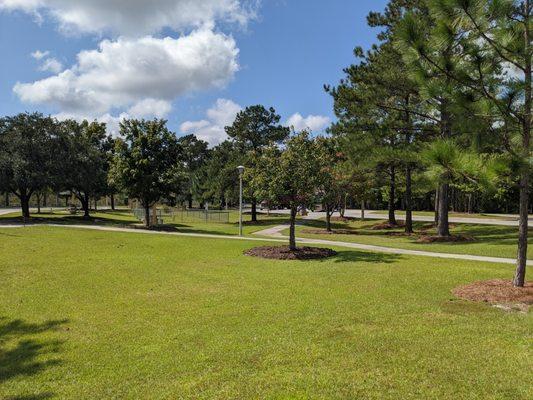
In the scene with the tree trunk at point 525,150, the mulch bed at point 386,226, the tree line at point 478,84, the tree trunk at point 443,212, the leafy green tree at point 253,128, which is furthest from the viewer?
the leafy green tree at point 253,128

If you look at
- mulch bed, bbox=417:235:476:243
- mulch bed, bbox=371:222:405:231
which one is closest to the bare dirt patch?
mulch bed, bbox=417:235:476:243

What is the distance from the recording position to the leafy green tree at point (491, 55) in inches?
295

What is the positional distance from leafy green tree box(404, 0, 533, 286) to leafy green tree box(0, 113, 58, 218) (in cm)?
2610

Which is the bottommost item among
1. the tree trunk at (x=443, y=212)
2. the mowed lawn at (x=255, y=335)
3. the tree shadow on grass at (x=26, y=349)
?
the tree shadow on grass at (x=26, y=349)

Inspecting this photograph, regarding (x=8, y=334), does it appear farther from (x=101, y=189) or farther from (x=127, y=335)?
(x=101, y=189)

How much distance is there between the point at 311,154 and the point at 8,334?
407 inches

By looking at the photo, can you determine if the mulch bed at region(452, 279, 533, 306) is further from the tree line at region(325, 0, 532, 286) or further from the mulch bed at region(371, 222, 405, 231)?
the mulch bed at region(371, 222, 405, 231)

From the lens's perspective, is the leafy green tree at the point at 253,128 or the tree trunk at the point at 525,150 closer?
the tree trunk at the point at 525,150

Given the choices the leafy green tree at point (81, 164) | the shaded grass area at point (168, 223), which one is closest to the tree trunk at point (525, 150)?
the shaded grass area at point (168, 223)

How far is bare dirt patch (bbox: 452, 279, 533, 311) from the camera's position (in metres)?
7.82

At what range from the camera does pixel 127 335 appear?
245 inches

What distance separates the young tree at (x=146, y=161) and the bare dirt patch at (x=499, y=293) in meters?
19.3

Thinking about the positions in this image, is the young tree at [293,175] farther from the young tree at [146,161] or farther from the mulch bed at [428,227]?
the mulch bed at [428,227]

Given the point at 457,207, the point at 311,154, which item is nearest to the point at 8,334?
the point at 311,154
